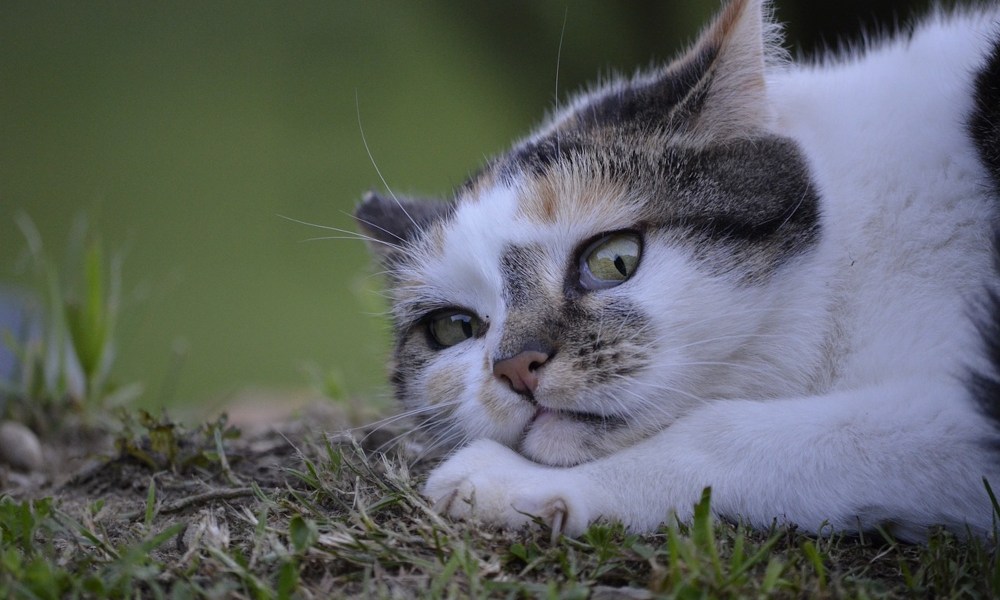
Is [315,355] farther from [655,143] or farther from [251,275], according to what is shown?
[655,143]

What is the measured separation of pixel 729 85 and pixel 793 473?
0.89 meters

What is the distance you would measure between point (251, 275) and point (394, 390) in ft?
11.5

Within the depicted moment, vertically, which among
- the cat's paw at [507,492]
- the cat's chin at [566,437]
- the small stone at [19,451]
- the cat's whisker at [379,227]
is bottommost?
the small stone at [19,451]

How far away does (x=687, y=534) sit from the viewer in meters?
1.37

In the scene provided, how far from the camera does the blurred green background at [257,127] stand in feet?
15.1

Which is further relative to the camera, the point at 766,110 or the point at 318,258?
the point at 318,258

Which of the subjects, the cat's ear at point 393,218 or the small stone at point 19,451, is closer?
the cat's ear at point 393,218

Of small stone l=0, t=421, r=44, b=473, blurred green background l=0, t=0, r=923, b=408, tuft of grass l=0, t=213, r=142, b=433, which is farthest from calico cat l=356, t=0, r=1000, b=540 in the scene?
blurred green background l=0, t=0, r=923, b=408

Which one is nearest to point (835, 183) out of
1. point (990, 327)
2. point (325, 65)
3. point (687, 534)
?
point (990, 327)

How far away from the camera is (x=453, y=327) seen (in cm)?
196

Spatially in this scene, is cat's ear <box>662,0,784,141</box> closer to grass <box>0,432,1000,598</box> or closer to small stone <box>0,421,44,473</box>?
grass <box>0,432,1000,598</box>

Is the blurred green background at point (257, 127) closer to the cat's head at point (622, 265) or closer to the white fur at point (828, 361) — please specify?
the cat's head at point (622, 265)

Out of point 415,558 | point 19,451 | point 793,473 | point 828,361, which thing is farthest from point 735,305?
point 19,451

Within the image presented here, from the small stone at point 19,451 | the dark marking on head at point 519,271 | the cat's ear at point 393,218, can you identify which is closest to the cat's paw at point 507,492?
the dark marking on head at point 519,271
